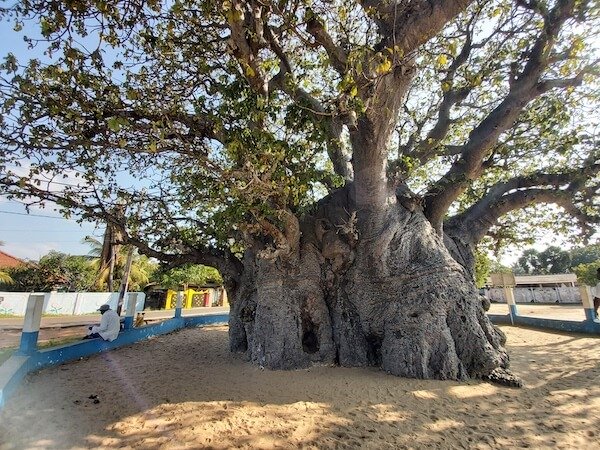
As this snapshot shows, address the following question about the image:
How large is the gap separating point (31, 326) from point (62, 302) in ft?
59.5

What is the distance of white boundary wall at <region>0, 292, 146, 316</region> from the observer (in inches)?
741

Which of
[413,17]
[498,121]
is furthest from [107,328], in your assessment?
[498,121]

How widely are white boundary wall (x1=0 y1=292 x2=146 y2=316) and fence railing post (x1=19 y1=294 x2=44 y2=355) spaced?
42.6 ft

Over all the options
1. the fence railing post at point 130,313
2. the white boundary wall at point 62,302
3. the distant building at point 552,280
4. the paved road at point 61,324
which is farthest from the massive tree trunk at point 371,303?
the distant building at point 552,280

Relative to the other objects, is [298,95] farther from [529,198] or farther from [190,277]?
[190,277]

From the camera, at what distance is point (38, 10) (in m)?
4.40

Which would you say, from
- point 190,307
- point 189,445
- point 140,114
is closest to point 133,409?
point 189,445

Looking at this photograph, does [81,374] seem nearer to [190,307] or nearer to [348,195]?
[348,195]

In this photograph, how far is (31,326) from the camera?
18.7ft

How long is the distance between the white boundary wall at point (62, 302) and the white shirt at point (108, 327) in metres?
10.9

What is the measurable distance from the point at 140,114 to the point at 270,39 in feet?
6.94

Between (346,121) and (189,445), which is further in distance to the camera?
(346,121)

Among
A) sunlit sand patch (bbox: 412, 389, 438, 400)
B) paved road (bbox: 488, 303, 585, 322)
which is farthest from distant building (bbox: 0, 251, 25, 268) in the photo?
paved road (bbox: 488, 303, 585, 322)

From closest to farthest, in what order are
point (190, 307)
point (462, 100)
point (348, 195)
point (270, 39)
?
point (270, 39) → point (348, 195) → point (462, 100) → point (190, 307)
